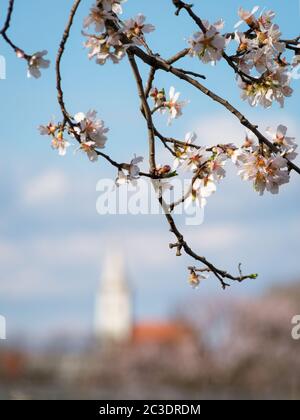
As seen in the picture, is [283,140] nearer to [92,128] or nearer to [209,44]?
[209,44]

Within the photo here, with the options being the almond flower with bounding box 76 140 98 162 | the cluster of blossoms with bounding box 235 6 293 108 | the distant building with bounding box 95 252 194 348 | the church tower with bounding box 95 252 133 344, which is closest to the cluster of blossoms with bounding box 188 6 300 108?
the cluster of blossoms with bounding box 235 6 293 108

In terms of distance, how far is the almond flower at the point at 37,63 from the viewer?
6.49 ft

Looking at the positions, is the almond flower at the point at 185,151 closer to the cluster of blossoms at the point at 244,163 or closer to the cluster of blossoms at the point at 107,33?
the cluster of blossoms at the point at 244,163

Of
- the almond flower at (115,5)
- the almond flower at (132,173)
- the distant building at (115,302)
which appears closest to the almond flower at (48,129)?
the almond flower at (132,173)

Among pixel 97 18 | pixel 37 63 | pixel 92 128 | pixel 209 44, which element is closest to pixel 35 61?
pixel 37 63

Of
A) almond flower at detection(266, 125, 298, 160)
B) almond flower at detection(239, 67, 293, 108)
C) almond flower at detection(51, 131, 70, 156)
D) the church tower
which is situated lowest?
almond flower at detection(266, 125, 298, 160)

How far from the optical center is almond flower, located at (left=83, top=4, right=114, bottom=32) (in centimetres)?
198

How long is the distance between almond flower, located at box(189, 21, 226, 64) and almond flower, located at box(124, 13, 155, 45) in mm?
155

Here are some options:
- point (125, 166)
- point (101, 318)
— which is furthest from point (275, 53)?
point (101, 318)

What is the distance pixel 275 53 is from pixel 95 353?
1461 inches

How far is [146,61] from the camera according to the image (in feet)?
7.23

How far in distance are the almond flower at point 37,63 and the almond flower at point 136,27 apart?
28 centimetres

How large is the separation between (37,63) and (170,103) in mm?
598

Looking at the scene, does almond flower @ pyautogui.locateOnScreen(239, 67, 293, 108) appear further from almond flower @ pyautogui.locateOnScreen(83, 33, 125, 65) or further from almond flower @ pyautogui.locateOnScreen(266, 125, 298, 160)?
almond flower @ pyautogui.locateOnScreen(83, 33, 125, 65)
